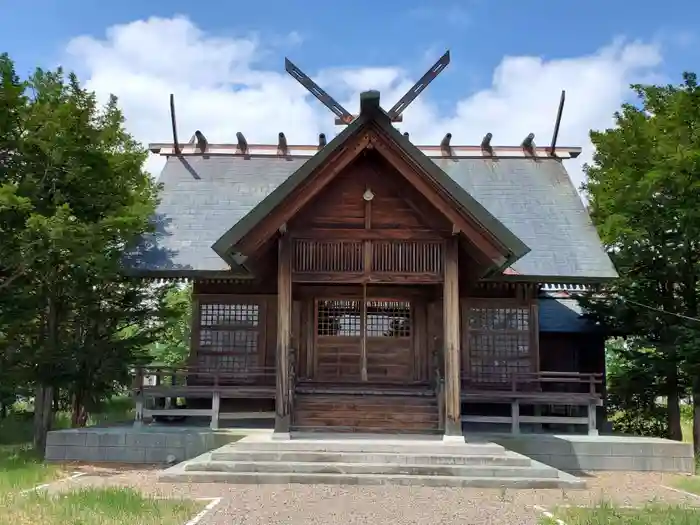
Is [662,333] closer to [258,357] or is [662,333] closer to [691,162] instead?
[691,162]

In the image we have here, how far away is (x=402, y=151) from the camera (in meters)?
11.7

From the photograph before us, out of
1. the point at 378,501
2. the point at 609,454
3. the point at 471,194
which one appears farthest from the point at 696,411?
the point at 378,501

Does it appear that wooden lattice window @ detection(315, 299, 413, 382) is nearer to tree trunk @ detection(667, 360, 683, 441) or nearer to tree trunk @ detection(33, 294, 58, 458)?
tree trunk @ detection(33, 294, 58, 458)

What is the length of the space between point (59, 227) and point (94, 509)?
6.53 m

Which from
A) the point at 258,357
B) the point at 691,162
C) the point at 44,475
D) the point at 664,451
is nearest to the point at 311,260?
the point at 258,357

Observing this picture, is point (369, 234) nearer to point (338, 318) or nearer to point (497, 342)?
point (338, 318)

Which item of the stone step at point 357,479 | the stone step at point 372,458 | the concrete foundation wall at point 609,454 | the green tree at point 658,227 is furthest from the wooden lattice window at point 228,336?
the green tree at point 658,227

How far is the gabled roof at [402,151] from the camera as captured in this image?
37.8ft

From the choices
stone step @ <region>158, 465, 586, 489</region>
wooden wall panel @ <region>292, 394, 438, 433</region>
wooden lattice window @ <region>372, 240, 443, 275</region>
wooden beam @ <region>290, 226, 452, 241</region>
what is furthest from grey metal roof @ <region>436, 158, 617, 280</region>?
stone step @ <region>158, 465, 586, 489</region>

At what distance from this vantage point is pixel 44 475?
34.3 ft

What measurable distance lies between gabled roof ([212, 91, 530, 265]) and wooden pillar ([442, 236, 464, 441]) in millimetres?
1030

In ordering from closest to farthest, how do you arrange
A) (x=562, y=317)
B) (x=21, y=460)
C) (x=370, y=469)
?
1. (x=370, y=469)
2. (x=21, y=460)
3. (x=562, y=317)

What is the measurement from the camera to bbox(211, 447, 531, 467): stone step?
10.2m

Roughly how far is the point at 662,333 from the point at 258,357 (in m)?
9.74
